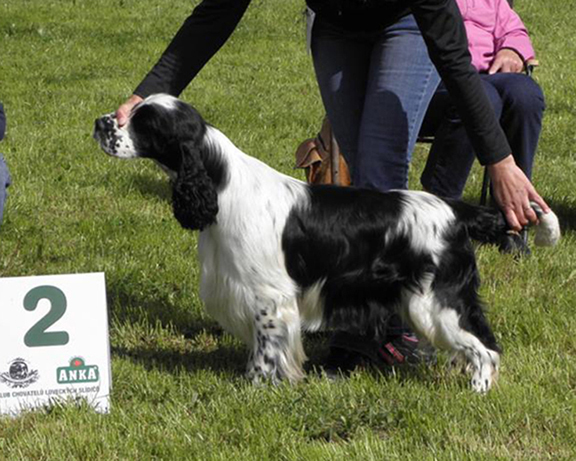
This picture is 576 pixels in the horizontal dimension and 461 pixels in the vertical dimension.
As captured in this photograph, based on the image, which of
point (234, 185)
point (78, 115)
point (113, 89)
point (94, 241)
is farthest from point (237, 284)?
point (113, 89)

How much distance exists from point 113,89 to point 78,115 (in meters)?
1.44

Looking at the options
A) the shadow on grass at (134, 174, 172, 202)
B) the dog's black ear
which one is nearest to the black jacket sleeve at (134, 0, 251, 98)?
the dog's black ear

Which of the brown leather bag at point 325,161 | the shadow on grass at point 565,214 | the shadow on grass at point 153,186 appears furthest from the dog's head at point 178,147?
the shadow on grass at point 565,214

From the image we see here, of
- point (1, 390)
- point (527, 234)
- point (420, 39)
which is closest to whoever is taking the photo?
point (1, 390)

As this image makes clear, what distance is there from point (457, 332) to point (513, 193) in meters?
0.59

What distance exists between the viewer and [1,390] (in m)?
3.71

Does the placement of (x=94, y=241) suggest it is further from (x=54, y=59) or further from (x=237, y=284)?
(x=54, y=59)

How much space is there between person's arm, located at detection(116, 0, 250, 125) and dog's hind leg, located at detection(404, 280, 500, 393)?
137cm

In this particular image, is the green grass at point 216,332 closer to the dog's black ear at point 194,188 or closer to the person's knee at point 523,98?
the dog's black ear at point 194,188

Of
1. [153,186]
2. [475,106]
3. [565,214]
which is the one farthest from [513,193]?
[153,186]

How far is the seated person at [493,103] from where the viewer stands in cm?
565

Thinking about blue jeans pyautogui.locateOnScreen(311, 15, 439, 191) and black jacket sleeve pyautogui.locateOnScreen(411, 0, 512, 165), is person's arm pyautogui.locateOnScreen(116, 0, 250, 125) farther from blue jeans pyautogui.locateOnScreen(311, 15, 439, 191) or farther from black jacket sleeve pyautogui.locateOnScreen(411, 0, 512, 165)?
black jacket sleeve pyautogui.locateOnScreen(411, 0, 512, 165)

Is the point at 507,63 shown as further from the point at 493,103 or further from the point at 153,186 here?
the point at 153,186

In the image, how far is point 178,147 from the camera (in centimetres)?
381
